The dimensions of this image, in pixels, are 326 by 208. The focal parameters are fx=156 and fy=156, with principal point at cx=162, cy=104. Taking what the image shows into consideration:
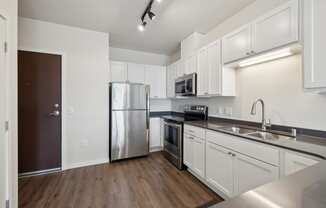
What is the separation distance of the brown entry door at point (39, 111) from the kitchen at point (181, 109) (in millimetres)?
31

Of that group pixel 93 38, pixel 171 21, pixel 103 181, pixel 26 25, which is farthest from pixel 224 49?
pixel 26 25

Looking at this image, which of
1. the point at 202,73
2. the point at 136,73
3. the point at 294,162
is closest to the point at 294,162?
the point at 294,162

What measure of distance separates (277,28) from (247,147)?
129 centimetres

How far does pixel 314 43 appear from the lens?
1.30 meters

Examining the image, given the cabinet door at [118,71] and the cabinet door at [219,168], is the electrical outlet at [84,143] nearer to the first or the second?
the cabinet door at [118,71]

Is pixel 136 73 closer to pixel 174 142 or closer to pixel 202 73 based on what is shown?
pixel 202 73

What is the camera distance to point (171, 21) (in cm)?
278

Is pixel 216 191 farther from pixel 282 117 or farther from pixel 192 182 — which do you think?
pixel 282 117

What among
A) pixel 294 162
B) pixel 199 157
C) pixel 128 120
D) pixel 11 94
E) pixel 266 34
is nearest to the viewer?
pixel 294 162

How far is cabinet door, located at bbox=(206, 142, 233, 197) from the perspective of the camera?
1.88 metres

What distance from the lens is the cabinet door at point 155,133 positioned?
155 inches

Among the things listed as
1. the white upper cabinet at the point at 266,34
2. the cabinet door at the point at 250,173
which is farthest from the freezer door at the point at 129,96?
the cabinet door at the point at 250,173

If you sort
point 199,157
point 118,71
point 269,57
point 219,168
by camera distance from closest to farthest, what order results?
point 269,57
point 219,168
point 199,157
point 118,71

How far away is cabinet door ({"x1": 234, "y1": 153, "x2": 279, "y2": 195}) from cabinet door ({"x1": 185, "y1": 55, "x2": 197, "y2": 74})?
6.12 feet
